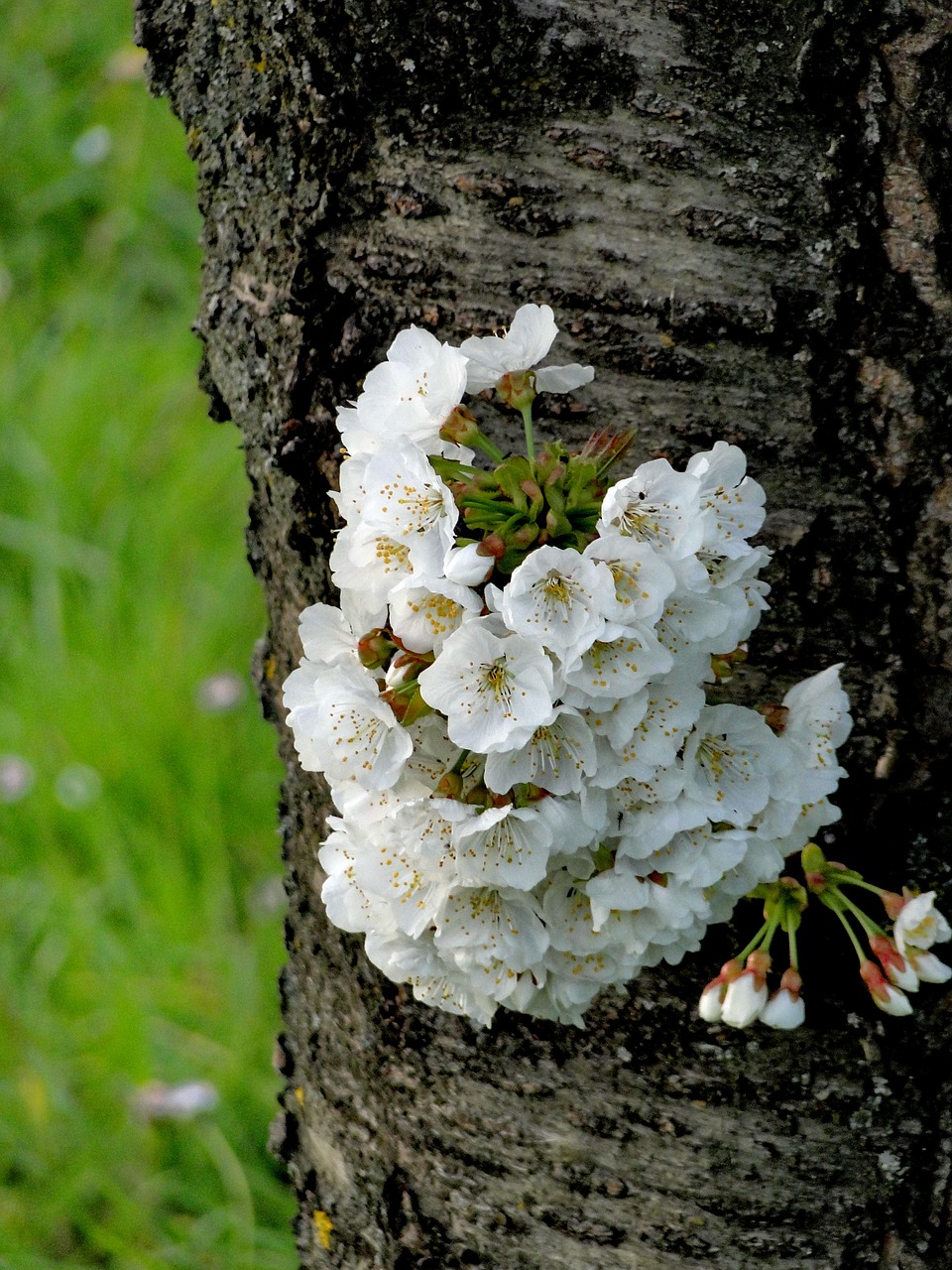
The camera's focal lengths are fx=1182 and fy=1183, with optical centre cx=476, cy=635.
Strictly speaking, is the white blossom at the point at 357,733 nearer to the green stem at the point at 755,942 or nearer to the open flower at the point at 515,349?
the open flower at the point at 515,349

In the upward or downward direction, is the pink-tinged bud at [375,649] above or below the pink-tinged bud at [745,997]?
above

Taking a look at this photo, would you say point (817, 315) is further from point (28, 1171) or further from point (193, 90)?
point (28, 1171)

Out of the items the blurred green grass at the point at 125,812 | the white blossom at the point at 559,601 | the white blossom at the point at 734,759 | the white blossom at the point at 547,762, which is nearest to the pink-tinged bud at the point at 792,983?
the white blossom at the point at 734,759

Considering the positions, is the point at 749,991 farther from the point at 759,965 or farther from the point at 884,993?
the point at 884,993

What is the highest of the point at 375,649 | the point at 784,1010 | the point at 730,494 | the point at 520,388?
the point at 520,388

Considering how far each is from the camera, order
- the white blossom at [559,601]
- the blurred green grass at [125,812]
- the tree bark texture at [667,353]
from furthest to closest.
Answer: the blurred green grass at [125,812], the tree bark texture at [667,353], the white blossom at [559,601]

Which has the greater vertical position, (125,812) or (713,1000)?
(125,812)

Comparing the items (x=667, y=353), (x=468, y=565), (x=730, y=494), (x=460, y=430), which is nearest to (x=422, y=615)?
(x=468, y=565)

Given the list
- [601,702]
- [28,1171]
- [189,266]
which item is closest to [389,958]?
[601,702]
